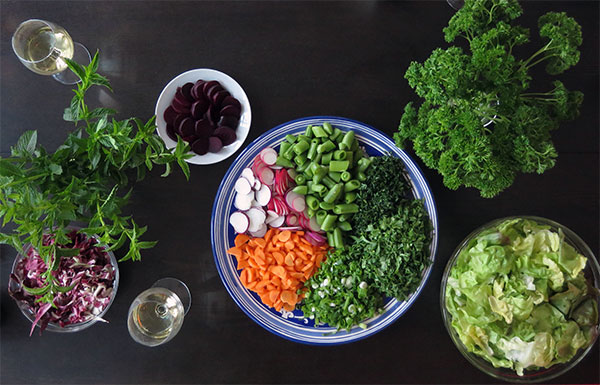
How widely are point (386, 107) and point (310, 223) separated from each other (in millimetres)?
635

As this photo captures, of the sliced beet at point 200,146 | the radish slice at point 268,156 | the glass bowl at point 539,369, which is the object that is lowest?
the glass bowl at point 539,369

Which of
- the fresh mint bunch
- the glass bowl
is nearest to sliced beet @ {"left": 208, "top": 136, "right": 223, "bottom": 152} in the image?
the fresh mint bunch

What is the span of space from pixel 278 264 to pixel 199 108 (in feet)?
2.46

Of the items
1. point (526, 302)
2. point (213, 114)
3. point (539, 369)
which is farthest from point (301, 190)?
point (539, 369)

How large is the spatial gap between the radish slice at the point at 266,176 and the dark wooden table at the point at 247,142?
20cm

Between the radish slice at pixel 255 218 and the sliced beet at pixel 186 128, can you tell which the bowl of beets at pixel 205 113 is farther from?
the radish slice at pixel 255 218

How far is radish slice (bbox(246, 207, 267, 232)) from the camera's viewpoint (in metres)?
1.87

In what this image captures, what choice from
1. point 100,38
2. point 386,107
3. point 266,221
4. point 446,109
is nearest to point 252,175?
point 266,221

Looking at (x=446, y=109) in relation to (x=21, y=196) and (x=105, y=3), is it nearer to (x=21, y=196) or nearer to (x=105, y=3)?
(x=21, y=196)

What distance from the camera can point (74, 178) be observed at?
1431 mm

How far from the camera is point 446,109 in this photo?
145 centimetres

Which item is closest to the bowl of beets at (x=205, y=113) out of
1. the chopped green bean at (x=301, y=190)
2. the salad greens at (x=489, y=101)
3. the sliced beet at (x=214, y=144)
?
the sliced beet at (x=214, y=144)

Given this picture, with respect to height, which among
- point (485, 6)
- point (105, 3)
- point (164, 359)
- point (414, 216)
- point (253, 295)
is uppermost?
point (485, 6)

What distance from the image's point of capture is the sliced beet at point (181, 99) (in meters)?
1.89
